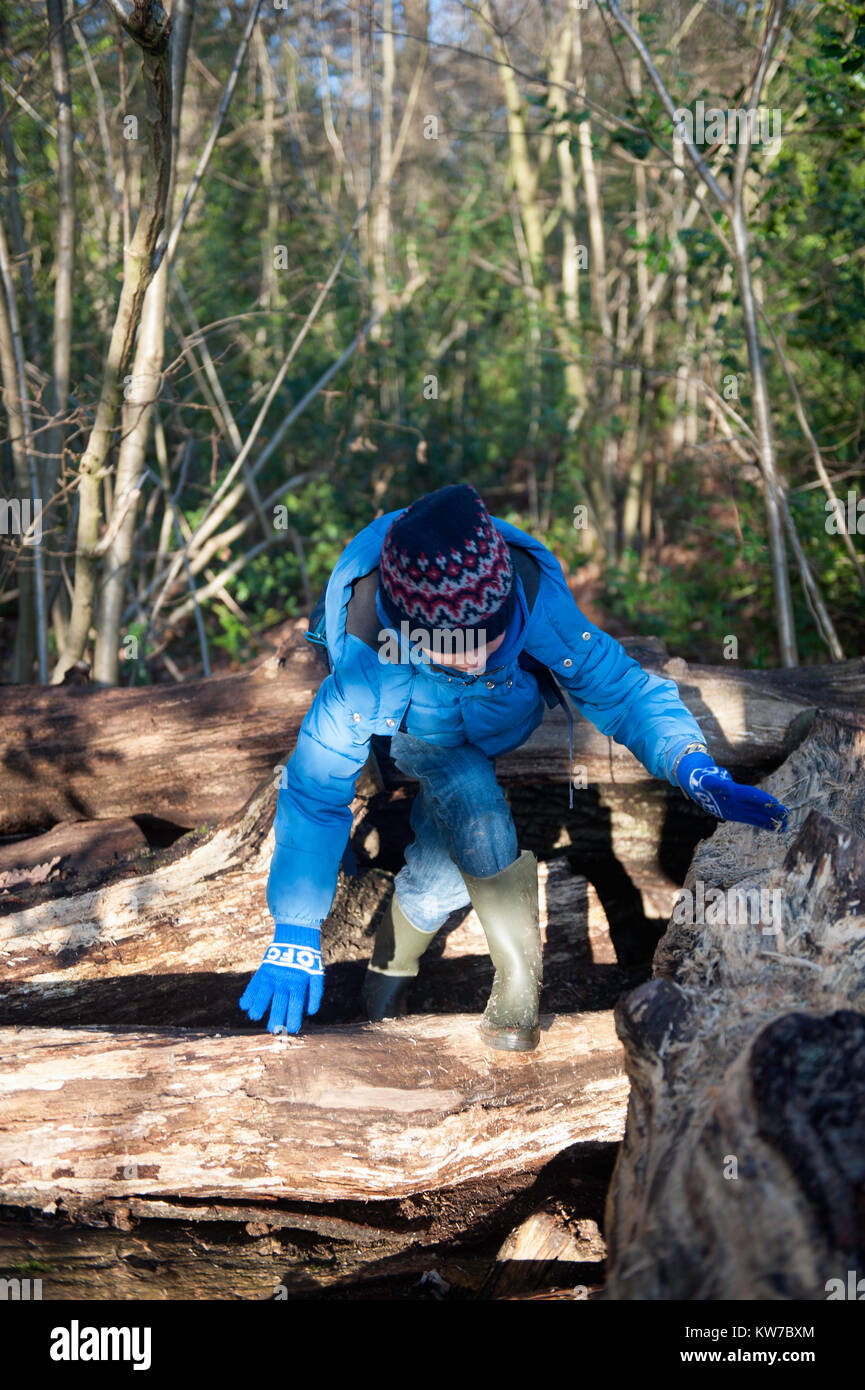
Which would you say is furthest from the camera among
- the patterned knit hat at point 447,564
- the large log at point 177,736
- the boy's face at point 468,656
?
the large log at point 177,736

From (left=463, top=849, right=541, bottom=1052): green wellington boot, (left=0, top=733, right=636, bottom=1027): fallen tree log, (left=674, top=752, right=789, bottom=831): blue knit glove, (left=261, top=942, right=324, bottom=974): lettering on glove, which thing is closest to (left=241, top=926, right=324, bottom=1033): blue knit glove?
(left=261, top=942, right=324, bottom=974): lettering on glove

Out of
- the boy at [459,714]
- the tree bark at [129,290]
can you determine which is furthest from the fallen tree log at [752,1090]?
the tree bark at [129,290]

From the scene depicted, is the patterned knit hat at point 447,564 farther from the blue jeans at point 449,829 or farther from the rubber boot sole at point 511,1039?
the rubber boot sole at point 511,1039

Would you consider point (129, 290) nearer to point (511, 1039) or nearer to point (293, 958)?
point (293, 958)

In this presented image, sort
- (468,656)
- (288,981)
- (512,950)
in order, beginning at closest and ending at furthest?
(468,656)
(288,981)
(512,950)

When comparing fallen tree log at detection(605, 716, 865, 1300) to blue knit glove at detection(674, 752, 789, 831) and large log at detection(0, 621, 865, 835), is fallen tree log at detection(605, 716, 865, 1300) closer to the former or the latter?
blue knit glove at detection(674, 752, 789, 831)

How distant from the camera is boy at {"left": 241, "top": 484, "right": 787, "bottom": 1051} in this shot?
6.73 ft

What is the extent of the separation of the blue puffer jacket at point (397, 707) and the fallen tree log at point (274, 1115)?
1.25 feet

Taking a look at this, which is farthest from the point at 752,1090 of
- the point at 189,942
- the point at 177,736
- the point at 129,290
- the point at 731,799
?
the point at 129,290

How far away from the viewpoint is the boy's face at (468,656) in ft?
6.97

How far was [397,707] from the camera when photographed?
2334 millimetres

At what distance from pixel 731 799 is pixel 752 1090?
30.4 inches

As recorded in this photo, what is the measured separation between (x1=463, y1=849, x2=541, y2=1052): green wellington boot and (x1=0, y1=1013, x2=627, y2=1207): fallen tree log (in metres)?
0.08
